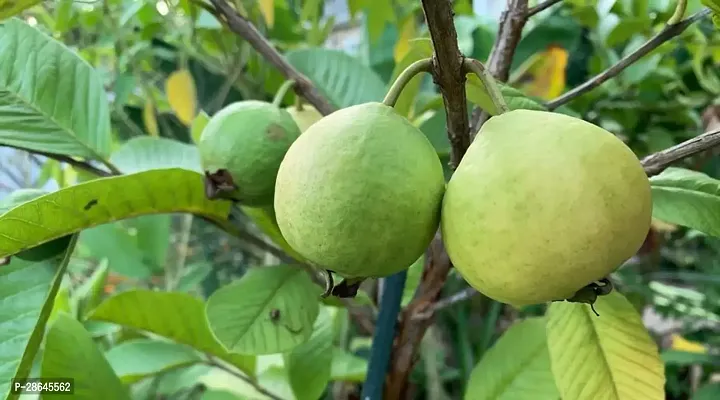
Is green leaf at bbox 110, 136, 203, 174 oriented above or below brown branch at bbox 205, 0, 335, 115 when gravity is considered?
below

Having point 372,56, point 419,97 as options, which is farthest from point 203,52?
point 419,97

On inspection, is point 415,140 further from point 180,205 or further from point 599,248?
point 180,205

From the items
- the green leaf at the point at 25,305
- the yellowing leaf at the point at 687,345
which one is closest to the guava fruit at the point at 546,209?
the green leaf at the point at 25,305

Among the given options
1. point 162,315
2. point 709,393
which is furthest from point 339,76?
point 709,393

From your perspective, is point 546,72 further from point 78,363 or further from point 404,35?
point 78,363

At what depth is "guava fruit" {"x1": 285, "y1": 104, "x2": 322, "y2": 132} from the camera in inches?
20.4

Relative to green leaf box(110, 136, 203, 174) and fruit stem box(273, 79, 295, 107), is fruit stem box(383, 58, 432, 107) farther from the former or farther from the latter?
green leaf box(110, 136, 203, 174)

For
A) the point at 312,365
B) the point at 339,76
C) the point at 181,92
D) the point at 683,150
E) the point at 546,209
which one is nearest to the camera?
the point at 546,209

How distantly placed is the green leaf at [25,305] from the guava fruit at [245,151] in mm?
112

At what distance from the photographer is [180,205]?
1.64 feet

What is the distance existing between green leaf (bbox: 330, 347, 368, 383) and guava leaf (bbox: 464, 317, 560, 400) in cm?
17

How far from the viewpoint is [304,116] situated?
53cm

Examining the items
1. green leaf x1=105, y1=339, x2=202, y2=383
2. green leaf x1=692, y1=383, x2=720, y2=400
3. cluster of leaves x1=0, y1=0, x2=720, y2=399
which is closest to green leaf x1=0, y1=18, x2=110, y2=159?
cluster of leaves x1=0, y1=0, x2=720, y2=399

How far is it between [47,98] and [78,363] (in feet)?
0.74
